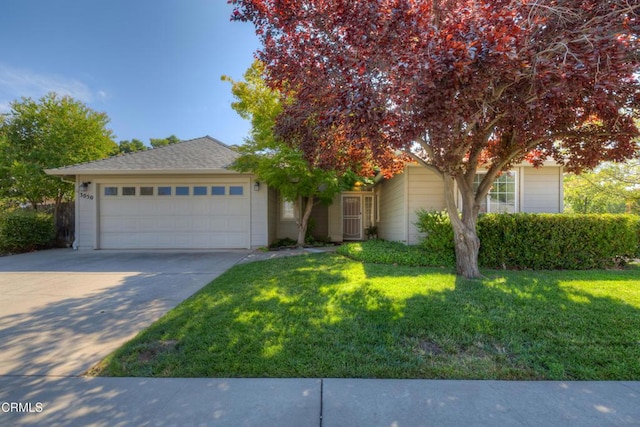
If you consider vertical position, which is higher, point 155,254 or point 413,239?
point 413,239

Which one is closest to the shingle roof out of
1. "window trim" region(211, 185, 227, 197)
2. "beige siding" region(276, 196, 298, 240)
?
"window trim" region(211, 185, 227, 197)

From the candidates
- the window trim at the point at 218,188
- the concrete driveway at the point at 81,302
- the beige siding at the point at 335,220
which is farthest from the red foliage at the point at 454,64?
the beige siding at the point at 335,220

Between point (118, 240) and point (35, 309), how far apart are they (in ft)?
22.6

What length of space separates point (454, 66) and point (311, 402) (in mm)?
3475

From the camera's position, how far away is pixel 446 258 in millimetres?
6785

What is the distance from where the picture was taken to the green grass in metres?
2.54

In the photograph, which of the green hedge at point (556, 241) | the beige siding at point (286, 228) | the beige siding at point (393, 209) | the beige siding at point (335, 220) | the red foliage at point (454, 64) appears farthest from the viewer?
the beige siding at point (335, 220)

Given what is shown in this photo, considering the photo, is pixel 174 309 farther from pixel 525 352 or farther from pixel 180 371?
pixel 525 352

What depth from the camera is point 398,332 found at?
319cm

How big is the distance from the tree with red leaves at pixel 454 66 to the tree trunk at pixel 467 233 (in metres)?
1.01

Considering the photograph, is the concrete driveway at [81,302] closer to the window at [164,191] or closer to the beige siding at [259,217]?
the beige siding at [259,217]

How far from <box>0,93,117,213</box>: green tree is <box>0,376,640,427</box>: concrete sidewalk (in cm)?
1394

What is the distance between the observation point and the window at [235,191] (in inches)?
397

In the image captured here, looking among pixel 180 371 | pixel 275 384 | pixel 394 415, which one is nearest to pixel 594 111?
pixel 394 415
